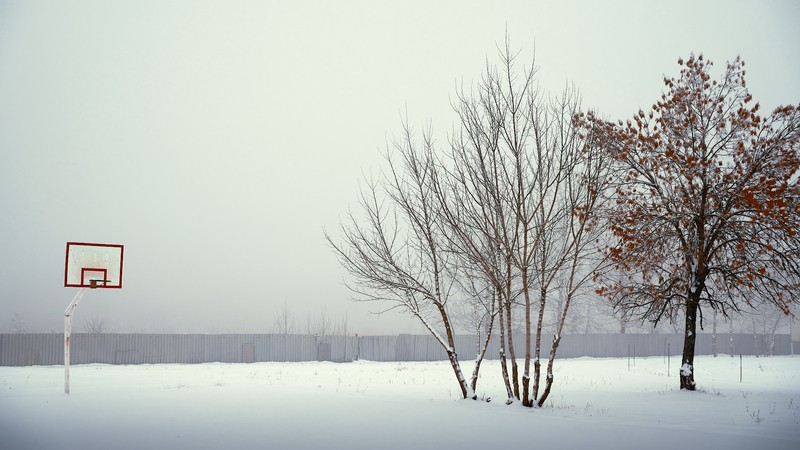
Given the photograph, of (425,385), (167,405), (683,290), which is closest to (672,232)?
(683,290)

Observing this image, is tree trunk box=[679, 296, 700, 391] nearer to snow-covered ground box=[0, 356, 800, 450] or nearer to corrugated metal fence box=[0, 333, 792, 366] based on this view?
snow-covered ground box=[0, 356, 800, 450]

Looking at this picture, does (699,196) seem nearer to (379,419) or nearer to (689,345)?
(689,345)

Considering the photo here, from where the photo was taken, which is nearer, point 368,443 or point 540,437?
point 368,443

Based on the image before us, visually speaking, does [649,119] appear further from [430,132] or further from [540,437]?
[540,437]

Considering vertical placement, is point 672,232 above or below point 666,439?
above

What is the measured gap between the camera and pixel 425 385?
19.8 metres

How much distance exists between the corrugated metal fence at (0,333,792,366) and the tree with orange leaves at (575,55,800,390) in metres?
24.5

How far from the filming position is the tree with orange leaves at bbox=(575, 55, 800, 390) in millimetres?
15680

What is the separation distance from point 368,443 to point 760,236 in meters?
12.5

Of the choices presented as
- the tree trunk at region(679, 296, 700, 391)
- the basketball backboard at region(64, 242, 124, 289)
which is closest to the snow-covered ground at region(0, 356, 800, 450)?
the tree trunk at region(679, 296, 700, 391)

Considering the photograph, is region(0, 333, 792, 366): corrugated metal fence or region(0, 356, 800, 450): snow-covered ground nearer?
region(0, 356, 800, 450): snow-covered ground

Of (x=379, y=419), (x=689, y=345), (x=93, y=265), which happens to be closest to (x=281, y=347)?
(x=93, y=265)

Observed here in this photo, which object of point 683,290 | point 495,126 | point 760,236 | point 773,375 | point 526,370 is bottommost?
point 773,375

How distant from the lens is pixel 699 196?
16750mm
